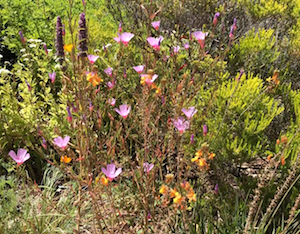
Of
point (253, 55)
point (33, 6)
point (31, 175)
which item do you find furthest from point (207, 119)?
point (33, 6)

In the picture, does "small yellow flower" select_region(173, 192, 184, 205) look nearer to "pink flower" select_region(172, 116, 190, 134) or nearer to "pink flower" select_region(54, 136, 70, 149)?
"pink flower" select_region(172, 116, 190, 134)

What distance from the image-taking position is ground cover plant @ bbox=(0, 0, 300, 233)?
159 centimetres

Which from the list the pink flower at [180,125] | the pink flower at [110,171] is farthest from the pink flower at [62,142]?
the pink flower at [180,125]

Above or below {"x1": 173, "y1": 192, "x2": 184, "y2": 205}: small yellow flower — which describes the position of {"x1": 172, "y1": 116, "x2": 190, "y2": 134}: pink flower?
above

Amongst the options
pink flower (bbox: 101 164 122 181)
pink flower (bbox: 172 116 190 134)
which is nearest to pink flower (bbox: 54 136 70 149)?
pink flower (bbox: 101 164 122 181)

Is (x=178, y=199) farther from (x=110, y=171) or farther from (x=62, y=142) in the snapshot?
(x=62, y=142)

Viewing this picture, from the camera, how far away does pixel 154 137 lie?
8.17 feet

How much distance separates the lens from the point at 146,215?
1834mm

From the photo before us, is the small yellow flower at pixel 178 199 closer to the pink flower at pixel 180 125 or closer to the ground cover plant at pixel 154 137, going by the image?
the ground cover plant at pixel 154 137

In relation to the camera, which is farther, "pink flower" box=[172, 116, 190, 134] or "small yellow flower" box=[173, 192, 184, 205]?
"pink flower" box=[172, 116, 190, 134]

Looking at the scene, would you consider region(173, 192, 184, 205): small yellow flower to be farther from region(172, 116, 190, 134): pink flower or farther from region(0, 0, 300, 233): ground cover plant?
region(172, 116, 190, 134): pink flower

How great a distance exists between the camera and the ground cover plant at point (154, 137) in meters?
1.59

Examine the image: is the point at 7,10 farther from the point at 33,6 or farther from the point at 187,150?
the point at 187,150

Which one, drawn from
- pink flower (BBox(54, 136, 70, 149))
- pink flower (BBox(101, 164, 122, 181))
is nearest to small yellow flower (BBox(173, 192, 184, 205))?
pink flower (BBox(101, 164, 122, 181))
